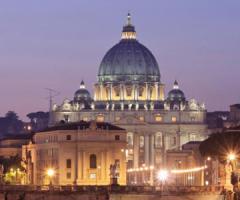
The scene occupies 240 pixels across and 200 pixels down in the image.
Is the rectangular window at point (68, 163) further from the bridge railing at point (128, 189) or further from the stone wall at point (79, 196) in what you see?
the stone wall at point (79, 196)

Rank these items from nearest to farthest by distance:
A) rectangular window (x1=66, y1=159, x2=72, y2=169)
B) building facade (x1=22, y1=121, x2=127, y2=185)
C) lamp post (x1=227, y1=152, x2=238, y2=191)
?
lamp post (x1=227, y1=152, x2=238, y2=191)
building facade (x1=22, y1=121, x2=127, y2=185)
rectangular window (x1=66, y1=159, x2=72, y2=169)

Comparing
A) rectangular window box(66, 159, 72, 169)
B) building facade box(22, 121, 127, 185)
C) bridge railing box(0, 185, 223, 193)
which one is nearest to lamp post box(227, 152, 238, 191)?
bridge railing box(0, 185, 223, 193)

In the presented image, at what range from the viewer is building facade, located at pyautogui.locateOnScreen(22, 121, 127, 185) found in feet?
551

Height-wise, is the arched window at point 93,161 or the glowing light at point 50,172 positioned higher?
the arched window at point 93,161

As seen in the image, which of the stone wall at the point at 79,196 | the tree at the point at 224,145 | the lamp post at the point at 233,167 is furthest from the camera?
the tree at the point at 224,145

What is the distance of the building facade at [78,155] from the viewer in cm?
16788

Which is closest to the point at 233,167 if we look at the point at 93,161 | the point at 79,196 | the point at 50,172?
the point at 79,196

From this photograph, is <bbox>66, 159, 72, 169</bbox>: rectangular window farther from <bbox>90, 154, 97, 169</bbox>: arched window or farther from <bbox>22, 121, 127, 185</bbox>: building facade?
<bbox>90, 154, 97, 169</bbox>: arched window

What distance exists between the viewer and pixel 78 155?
172m

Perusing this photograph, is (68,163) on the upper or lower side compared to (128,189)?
upper

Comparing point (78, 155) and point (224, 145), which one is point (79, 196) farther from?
point (78, 155)

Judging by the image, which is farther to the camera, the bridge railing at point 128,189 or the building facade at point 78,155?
the building facade at point 78,155

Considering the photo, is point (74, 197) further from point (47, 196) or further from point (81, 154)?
point (81, 154)

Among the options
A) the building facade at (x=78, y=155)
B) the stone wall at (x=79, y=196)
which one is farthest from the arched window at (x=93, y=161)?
the stone wall at (x=79, y=196)
